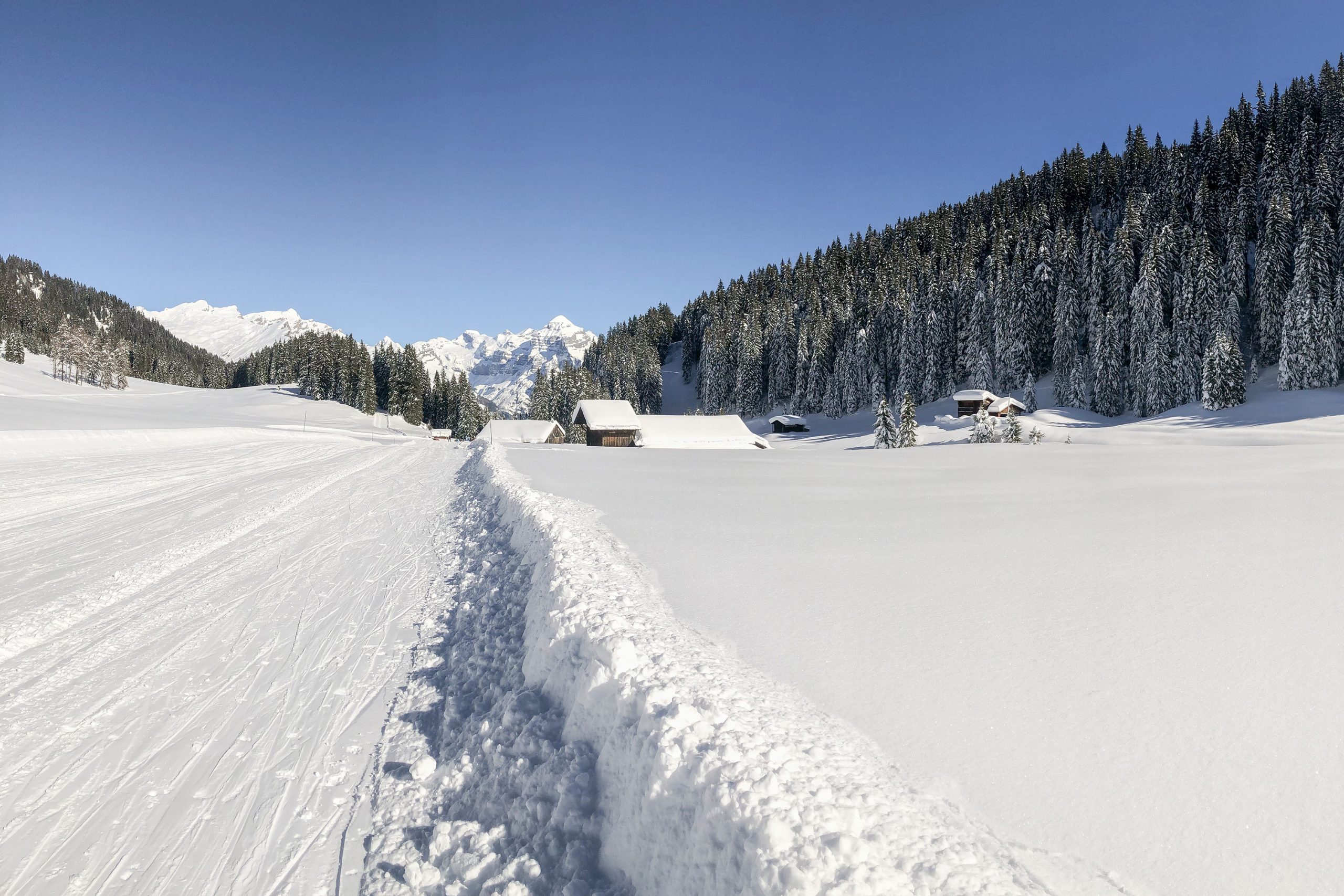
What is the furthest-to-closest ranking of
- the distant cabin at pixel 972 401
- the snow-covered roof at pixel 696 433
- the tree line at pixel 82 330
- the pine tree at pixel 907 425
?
the tree line at pixel 82 330 → the snow-covered roof at pixel 696 433 → the distant cabin at pixel 972 401 → the pine tree at pixel 907 425

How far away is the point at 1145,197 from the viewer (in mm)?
62531

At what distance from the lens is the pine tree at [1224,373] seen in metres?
44.3

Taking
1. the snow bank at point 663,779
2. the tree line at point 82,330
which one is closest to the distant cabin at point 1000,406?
the snow bank at point 663,779

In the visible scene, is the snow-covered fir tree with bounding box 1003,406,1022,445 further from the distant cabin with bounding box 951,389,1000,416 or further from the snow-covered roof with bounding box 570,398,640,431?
the snow-covered roof with bounding box 570,398,640,431

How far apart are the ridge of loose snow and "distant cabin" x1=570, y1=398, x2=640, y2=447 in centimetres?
5341

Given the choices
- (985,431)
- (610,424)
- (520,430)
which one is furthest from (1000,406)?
(520,430)

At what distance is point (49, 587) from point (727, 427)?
54.2 m

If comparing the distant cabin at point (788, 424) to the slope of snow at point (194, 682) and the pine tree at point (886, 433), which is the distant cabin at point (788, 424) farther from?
the slope of snow at point (194, 682)

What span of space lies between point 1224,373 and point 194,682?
60911 millimetres

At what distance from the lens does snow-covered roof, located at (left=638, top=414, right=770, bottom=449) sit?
5809cm

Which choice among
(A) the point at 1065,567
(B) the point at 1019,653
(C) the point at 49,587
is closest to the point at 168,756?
(C) the point at 49,587

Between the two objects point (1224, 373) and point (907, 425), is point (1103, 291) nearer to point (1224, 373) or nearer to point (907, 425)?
point (1224, 373)

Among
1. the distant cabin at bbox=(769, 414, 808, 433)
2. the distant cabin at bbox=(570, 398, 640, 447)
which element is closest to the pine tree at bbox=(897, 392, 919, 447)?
the distant cabin at bbox=(570, 398, 640, 447)

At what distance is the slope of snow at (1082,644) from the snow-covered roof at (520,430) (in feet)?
193
